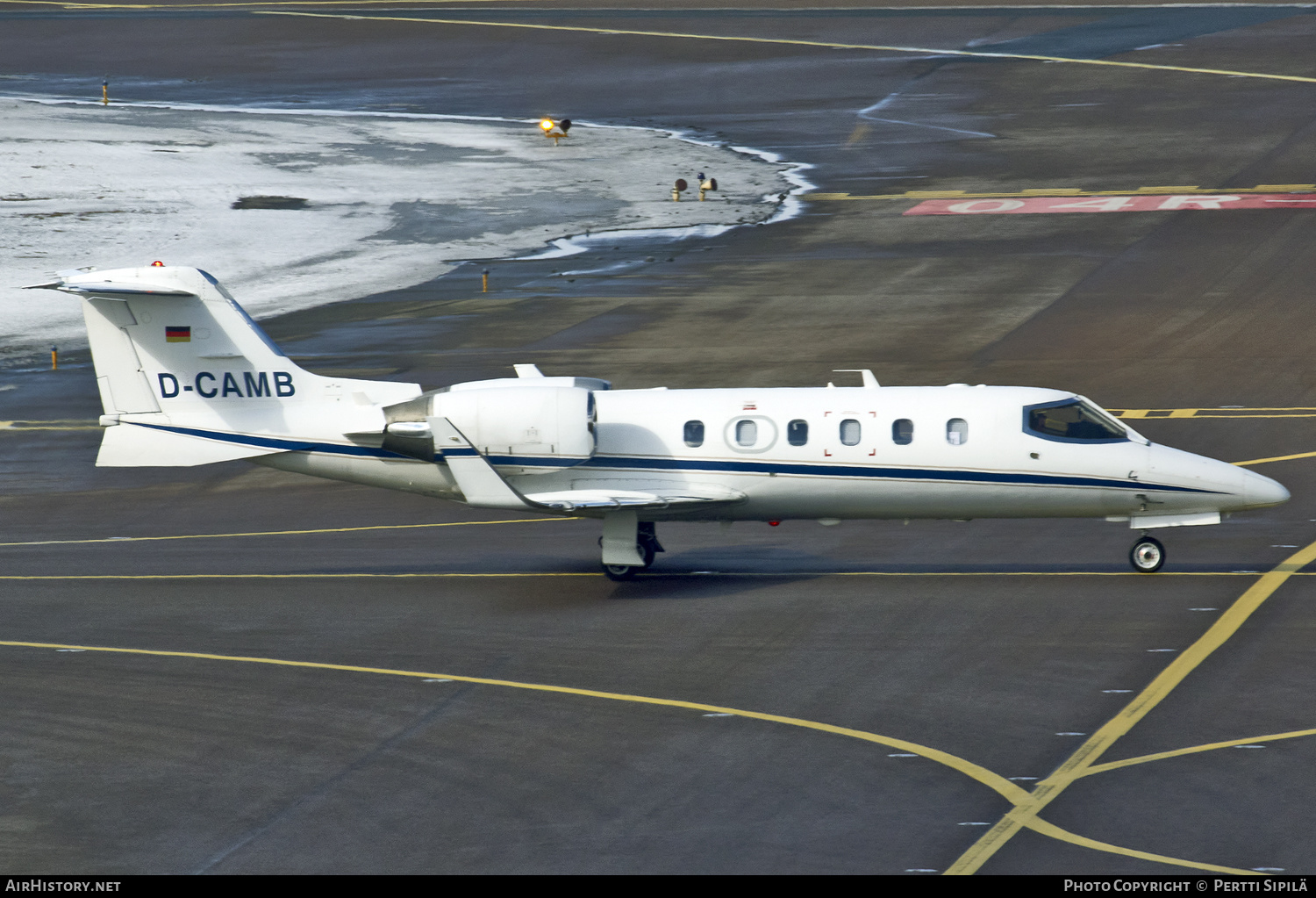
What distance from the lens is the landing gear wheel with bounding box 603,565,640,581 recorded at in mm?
32125

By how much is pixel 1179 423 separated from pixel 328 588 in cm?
2142

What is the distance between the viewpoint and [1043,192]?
6944 centimetres

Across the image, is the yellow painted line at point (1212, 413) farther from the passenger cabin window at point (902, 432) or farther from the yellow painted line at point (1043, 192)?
the yellow painted line at point (1043, 192)

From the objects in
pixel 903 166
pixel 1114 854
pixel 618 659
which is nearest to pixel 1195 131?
pixel 903 166

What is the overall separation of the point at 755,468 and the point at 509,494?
4431mm

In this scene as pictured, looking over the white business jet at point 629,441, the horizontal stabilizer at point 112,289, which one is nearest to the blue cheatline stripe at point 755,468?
the white business jet at point 629,441

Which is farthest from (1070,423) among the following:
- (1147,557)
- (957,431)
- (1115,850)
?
(1115,850)

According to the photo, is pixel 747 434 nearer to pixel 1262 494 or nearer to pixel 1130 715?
pixel 1262 494

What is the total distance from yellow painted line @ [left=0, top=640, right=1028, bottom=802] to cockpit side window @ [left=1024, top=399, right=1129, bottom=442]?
923cm

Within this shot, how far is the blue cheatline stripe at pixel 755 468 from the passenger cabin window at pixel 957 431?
525 mm

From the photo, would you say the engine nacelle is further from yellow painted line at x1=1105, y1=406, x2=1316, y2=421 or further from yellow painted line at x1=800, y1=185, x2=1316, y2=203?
yellow painted line at x1=800, y1=185, x2=1316, y2=203

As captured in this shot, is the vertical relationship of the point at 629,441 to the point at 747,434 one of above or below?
below

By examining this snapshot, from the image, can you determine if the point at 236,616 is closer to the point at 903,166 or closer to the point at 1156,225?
the point at 1156,225

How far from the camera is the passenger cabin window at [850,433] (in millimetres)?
30984
